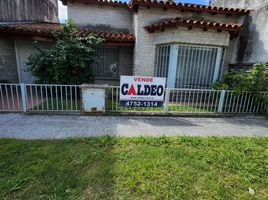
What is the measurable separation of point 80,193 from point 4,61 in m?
8.86

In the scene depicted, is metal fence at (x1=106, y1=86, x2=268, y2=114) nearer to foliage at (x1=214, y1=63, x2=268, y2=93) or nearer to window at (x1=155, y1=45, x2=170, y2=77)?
foliage at (x1=214, y1=63, x2=268, y2=93)

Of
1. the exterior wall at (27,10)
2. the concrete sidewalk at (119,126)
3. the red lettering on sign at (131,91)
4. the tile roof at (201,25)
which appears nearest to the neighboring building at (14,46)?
the exterior wall at (27,10)

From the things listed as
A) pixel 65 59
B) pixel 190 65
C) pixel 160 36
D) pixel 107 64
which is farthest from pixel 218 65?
pixel 65 59

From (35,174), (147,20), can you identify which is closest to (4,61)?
(147,20)

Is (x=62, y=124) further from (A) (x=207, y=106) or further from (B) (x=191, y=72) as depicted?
(B) (x=191, y=72)

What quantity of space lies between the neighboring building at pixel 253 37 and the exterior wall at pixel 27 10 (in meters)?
12.0

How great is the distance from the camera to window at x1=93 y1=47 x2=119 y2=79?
856 centimetres

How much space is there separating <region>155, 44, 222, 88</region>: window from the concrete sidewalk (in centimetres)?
231

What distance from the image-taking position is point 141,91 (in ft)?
16.5

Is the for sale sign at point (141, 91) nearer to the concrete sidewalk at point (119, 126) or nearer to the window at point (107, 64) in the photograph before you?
the concrete sidewalk at point (119, 126)

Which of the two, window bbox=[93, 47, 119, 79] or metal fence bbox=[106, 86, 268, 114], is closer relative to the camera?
metal fence bbox=[106, 86, 268, 114]

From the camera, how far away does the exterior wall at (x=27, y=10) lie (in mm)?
8341

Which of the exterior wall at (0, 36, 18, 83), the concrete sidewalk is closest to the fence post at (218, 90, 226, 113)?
the concrete sidewalk

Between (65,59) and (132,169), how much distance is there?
16.8 feet
